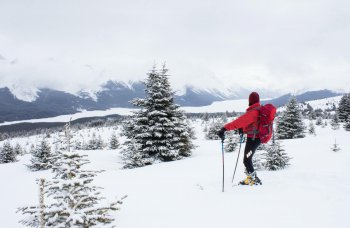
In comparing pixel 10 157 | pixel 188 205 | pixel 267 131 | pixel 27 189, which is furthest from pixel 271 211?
pixel 10 157

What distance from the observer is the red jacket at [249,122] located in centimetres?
682

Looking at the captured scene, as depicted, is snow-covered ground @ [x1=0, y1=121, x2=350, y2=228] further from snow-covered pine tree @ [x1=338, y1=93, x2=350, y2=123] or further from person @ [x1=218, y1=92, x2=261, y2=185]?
snow-covered pine tree @ [x1=338, y1=93, x2=350, y2=123]

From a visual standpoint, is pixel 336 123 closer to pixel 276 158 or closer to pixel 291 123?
pixel 291 123

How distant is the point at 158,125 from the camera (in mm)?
19219

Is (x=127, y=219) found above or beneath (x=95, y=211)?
beneath

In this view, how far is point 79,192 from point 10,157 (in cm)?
4391

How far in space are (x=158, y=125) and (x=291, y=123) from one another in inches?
895

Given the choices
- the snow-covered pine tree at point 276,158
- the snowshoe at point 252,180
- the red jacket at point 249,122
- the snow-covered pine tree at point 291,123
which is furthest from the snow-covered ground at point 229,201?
the snow-covered pine tree at point 291,123

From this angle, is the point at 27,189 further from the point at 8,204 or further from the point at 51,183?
the point at 51,183

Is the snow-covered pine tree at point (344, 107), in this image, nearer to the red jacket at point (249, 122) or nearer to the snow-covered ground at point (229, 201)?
the snow-covered ground at point (229, 201)

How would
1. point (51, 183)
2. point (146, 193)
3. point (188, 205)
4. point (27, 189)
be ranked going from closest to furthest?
point (51, 183), point (188, 205), point (146, 193), point (27, 189)

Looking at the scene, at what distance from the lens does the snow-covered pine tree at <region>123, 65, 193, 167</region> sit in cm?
1917

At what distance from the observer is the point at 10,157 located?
4166 centimetres

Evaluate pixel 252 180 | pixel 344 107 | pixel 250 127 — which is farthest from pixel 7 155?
pixel 344 107
